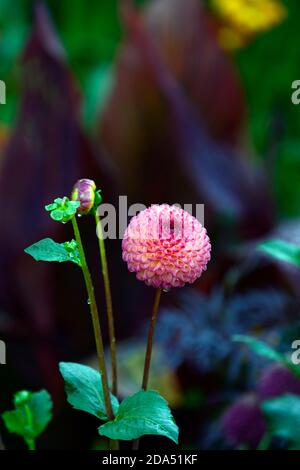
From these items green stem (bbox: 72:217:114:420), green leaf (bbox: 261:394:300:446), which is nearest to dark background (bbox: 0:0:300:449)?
green leaf (bbox: 261:394:300:446)

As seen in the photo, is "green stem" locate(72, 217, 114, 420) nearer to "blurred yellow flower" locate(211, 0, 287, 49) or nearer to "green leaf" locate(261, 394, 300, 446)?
"green leaf" locate(261, 394, 300, 446)

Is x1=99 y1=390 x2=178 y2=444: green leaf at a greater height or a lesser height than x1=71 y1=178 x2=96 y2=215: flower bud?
lesser

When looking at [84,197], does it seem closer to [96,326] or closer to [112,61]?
[96,326]

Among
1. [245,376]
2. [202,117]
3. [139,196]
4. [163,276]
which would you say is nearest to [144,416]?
[163,276]

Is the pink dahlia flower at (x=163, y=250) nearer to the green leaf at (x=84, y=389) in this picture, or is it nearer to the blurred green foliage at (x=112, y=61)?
the green leaf at (x=84, y=389)

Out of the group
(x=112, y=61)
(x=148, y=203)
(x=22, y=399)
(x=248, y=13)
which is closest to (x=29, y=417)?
(x=22, y=399)

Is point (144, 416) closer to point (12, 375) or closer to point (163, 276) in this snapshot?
point (163, 276)
